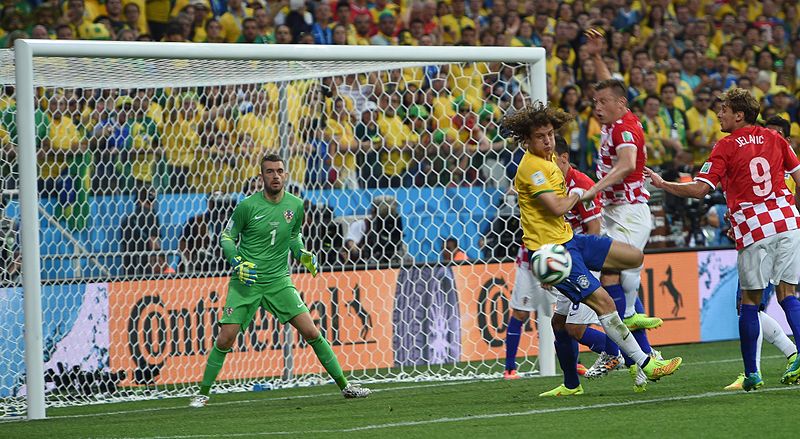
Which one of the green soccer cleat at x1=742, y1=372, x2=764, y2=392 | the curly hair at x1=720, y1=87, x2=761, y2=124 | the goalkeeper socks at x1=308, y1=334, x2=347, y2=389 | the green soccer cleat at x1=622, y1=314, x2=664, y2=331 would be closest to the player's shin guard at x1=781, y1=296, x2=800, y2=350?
the green soccer cleat at x1=742, y1=372, x2=764, y2=392

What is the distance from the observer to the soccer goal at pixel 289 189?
38.0 ft

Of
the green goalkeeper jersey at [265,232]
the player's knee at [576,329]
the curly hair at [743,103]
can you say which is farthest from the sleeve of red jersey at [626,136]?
the green goalkeeper jersey at [265,232]

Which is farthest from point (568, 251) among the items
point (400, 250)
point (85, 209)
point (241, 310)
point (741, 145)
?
point (85, 209)

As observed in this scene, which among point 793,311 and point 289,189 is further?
point 289,189

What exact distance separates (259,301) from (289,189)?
3.06 m

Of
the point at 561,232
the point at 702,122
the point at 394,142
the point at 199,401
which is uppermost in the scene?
the point at 702,122

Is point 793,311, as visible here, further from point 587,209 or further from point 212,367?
point 212,367

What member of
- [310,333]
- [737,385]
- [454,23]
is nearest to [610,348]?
[737,385]

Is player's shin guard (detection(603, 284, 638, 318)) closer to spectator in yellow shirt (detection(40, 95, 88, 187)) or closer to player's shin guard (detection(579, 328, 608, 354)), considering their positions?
player's shin guard (detection(579, 328, 608, 354))

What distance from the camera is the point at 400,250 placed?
12742mm

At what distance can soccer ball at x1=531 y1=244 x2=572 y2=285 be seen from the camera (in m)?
7.65

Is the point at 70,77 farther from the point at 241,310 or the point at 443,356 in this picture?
the point at 443,356

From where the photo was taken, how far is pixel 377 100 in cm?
1337

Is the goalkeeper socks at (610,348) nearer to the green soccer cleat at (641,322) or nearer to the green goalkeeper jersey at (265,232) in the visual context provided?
the green soccer cleat at (641,322)
